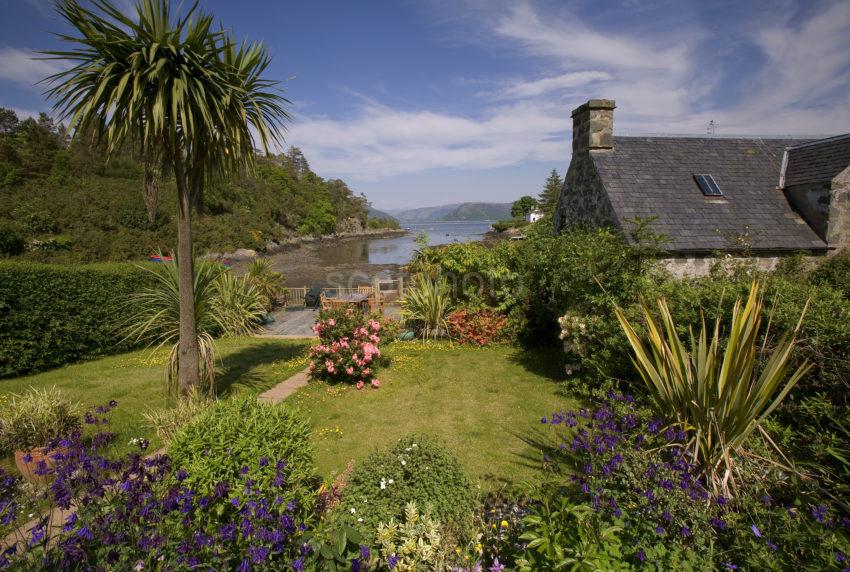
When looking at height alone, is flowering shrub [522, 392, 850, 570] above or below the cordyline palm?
below

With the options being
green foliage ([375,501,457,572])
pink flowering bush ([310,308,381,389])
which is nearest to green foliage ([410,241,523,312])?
pink flowering bush ([310,308,381,389])

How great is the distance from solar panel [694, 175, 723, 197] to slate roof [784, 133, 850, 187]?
1847 millimetres

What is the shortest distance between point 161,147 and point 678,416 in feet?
21.6

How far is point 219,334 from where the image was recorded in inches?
495

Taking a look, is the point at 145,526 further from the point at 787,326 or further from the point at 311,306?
the point at 311,306

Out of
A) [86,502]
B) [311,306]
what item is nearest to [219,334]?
[311,306]

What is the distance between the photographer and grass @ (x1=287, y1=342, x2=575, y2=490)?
4766 mm

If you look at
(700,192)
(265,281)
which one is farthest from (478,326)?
(265,281)

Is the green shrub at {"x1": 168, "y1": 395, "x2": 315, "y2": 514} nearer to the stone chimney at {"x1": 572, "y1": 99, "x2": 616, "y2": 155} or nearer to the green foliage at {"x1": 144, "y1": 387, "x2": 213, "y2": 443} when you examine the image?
the green foliage at {"x1": 144, "y1": 387, "x2": 213, "y2": 443}

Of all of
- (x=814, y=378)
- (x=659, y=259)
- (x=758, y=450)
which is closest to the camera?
(x=758, y=450)

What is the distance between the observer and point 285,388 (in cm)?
728

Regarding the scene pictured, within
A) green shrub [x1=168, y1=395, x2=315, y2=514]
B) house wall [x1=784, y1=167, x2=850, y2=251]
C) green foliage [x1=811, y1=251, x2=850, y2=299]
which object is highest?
house wall [x1=784, y1=167, x2=850, y2=251]

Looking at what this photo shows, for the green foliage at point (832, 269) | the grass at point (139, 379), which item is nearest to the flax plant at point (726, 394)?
the grass at point (139, 379)

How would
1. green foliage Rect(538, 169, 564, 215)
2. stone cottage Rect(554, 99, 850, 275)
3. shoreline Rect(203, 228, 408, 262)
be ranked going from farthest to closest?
green foliage Rect(538, 169, 564, 215) < shoreline Rect(203, 228, 408, 262) < stone cottage Rect(554, 99, 850, 275)
